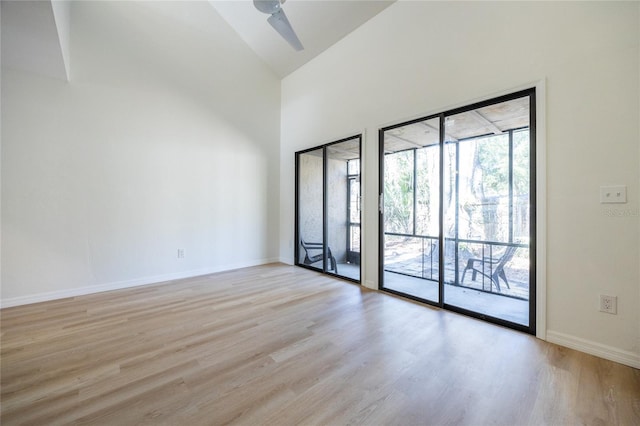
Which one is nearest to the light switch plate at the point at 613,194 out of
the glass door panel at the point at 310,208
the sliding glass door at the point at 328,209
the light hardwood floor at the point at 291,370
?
the light hardwood floor at the point at 291,370

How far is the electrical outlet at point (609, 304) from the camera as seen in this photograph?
182 centimetres

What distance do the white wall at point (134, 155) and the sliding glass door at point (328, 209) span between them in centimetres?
78

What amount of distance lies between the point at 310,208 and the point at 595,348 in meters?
3.79

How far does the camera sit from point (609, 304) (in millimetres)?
1847

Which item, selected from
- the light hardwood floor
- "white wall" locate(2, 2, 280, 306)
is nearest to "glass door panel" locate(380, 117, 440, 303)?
the light hardwood floor

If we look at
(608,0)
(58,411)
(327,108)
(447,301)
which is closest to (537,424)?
(447,301)

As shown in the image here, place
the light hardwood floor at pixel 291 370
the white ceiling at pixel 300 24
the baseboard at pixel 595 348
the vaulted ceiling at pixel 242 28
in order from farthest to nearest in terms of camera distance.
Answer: the white ceiling at pixel 300 24, the vaulted ceiling at pixel 242 28, the baseboard at pixel 595 348, the light hardwood floor at pixel 291 370

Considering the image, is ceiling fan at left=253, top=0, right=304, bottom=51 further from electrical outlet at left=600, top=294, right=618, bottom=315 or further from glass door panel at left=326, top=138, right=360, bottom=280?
electrical outlet at left=600, top=294, right=618, bottom=315

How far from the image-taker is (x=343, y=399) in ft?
4.71

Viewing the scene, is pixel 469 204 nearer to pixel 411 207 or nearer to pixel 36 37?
pixel 411 207

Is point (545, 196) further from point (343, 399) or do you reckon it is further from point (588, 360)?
point (343, 399)

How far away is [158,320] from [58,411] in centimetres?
114

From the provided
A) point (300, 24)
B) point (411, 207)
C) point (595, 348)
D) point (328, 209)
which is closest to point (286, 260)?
point (328, 209)

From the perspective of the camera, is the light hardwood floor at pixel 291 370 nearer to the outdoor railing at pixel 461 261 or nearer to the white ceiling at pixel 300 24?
the outdoor railing at pixel 461 261
